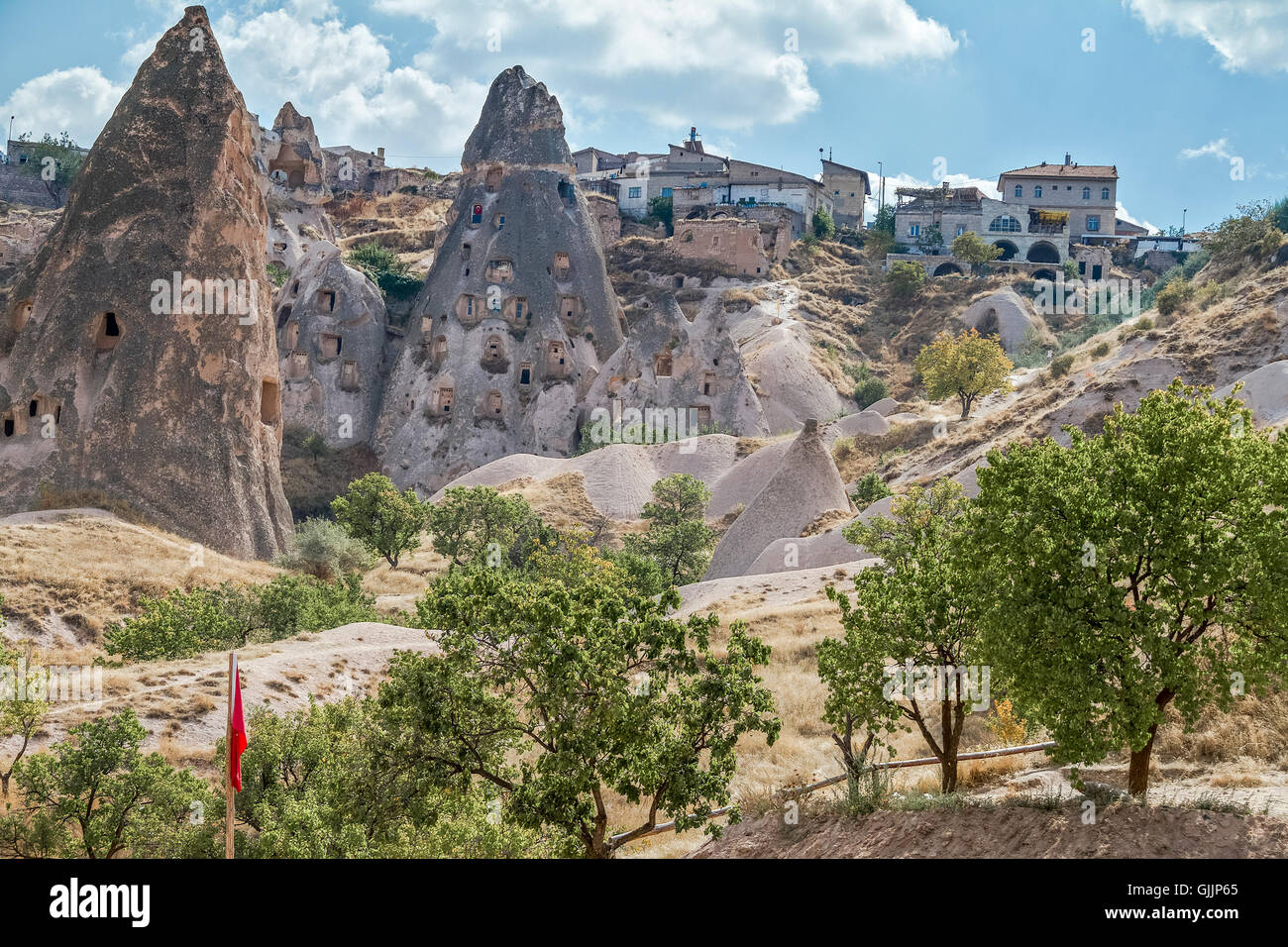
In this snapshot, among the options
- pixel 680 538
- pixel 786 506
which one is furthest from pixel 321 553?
pixel 786 506

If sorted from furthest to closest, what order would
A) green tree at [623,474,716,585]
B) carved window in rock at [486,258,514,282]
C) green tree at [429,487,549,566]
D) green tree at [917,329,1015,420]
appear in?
carved window in rock at [486,258,514,282] < green tree at [917,329,1015,420] < green tree at [623,474,716,585] < green tree at [429,487,549,566]

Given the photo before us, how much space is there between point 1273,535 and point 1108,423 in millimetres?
2662

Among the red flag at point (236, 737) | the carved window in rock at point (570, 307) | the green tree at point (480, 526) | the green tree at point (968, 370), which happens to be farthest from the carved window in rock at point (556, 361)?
the red flag at point (236, 737)

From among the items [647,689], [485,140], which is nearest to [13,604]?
[647,689]

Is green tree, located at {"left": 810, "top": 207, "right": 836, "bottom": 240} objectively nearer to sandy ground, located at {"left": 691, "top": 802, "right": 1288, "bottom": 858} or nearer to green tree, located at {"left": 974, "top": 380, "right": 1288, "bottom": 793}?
green tree, located at {"left": 974, "top": 380, "right": 1288, "bottom": 793}

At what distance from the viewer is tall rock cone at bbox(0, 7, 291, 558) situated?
108 feet

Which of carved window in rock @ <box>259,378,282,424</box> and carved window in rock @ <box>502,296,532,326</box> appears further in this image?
carved window in rock @ <box>502,296,532,326</box>

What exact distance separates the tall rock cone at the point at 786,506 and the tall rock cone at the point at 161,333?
44.3 feet

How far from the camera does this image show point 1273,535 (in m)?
11.3

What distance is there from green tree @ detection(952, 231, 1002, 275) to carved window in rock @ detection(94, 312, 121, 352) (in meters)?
56.1

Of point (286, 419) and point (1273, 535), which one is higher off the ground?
point (286, 419)

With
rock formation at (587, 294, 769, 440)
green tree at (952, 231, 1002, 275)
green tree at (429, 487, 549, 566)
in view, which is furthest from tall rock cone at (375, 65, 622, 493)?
green tree at (952, 231, 1002, 275)

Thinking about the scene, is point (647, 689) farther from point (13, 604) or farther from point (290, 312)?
point (290, 312)
